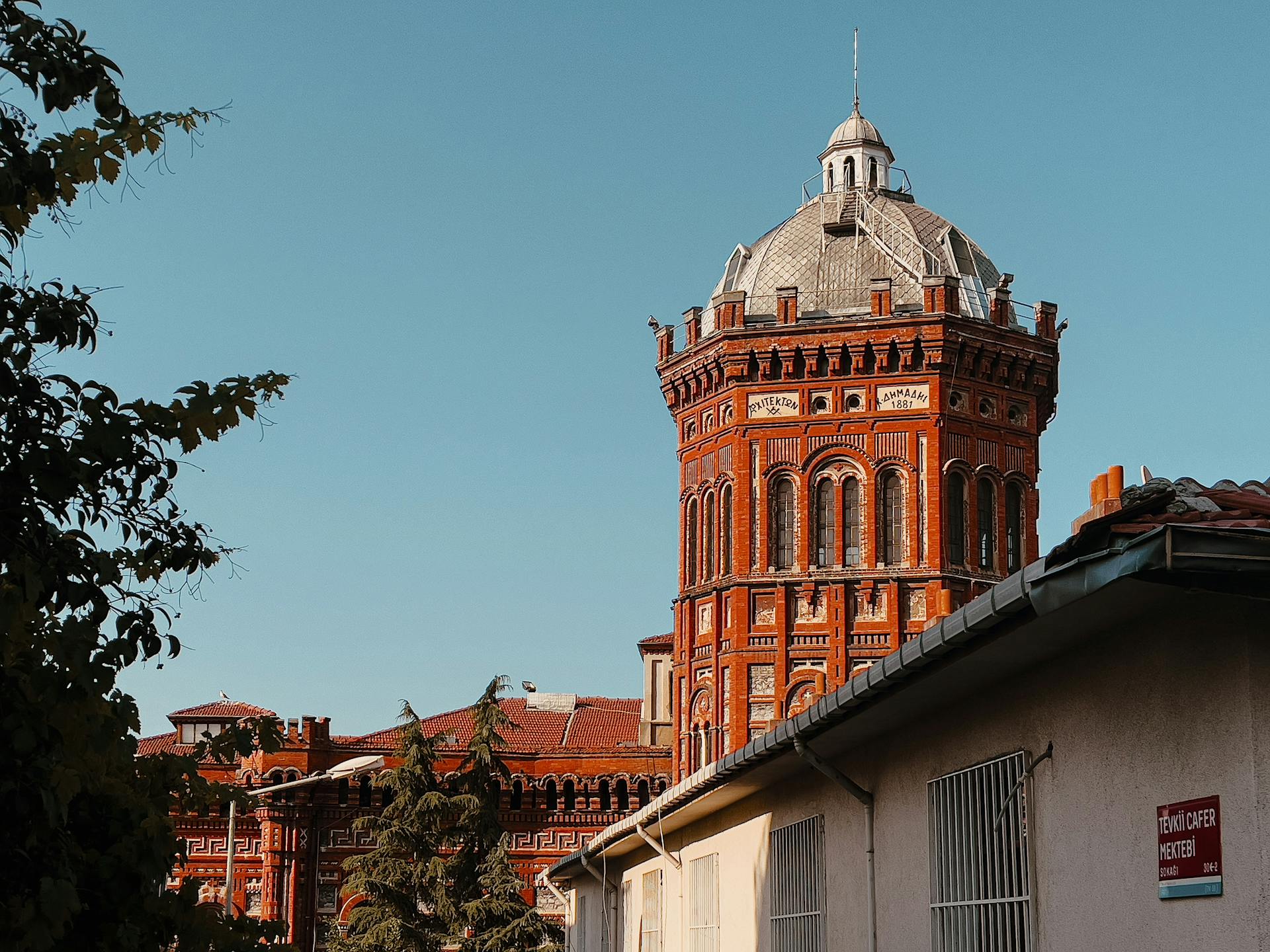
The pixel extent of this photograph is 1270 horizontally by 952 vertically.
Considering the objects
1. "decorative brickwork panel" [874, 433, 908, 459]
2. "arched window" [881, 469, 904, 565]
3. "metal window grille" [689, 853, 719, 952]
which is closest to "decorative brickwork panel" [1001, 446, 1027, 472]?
"decorative brickwork panel" [874, 433, 908, 459]

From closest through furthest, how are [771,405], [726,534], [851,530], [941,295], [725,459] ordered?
[851,530] < [941,295] < [771,405] < [726,534] < [725,459]

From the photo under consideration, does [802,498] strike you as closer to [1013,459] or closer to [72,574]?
[1013,459]

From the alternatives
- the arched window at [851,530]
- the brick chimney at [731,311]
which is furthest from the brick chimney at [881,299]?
the arched window at [851,530]

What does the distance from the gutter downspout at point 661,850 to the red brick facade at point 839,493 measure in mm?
19894

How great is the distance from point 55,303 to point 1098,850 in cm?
508

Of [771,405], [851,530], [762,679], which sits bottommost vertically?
[762,679]

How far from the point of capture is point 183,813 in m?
8.48

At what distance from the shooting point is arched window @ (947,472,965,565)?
4244cm

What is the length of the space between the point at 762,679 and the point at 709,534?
13.7 ft

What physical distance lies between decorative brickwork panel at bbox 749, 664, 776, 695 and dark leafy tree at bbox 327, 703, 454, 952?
7942mm

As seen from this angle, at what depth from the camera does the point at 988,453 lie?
142ft

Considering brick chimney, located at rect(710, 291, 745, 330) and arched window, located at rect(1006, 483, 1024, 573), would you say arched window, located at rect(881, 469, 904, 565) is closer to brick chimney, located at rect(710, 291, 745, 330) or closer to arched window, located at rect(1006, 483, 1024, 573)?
arched window, located at rect(1006, 483, 1024, 573)

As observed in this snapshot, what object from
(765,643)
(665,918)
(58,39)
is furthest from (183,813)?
(765,643)

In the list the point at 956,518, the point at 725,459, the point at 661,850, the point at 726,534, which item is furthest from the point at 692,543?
the point at 661,850
